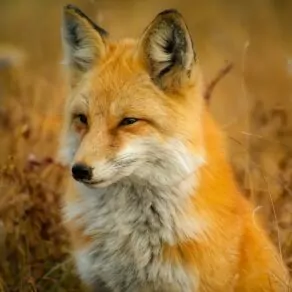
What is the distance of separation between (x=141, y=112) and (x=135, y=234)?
553 mm

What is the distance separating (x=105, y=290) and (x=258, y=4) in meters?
3.63

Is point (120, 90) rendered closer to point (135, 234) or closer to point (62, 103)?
point (135, 234)

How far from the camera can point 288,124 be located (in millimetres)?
5426

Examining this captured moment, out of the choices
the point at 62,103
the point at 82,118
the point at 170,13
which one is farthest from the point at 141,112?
the point at 62,103

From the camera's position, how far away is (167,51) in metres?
3.70

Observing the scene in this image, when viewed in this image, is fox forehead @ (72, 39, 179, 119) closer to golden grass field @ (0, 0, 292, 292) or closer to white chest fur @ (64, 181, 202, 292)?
white chest fur @ (64, 181, 202, 292)

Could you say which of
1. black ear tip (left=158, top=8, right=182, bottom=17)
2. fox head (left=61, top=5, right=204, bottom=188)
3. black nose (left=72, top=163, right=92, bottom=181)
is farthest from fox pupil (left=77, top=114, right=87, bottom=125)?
black ear tip (left=158, top=8, right=182, bottom=17)

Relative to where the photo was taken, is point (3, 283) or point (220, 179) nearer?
point (220, 179)

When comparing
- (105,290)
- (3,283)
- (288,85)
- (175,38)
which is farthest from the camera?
(288,85)

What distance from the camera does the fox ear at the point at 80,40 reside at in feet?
12.6

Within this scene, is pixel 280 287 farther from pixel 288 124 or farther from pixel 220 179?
pixel 288 124

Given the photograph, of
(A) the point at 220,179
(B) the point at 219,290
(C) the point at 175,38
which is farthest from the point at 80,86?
(B) the point at 219,290

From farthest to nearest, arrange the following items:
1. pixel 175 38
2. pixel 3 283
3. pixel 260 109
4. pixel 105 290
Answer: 1. pixel 260 109
2. pixel 3 283
3. pixel 105 290
4. pixel 175 38

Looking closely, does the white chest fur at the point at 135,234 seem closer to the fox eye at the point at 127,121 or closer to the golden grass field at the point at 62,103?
the fox eye at the point at 127,121
